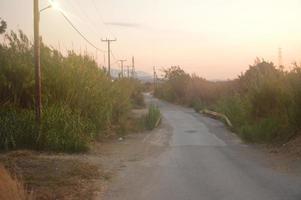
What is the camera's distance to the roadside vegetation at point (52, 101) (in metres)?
20.3

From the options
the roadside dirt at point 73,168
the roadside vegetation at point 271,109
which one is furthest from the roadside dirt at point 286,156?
the roadside dirt at point 73,168

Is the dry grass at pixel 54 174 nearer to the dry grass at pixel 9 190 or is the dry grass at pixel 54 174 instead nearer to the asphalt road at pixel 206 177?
the asphalt road at pixel 206 177

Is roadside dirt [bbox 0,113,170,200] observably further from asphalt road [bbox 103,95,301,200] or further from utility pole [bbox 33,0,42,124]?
utility pole [bbox 33,0,42,124]

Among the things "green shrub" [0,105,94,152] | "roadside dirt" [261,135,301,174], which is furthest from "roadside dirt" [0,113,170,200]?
"roadside dirt" [261,135,301,174]

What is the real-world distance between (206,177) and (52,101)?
10.9 metres

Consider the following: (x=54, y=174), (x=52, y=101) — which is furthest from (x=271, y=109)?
(x=54, y=174)

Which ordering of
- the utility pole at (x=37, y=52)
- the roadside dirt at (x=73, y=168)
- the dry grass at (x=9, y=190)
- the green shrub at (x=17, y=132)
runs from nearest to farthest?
the dry grass at (x=9, y=190)
the roadside dirt at (x=73, y=168)
the green shrub at (x=17, y=132)
the utility pole at (x=37, y=52)

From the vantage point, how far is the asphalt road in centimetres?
1239

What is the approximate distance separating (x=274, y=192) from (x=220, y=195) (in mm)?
1295

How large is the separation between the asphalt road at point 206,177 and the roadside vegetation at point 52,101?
12.3 ft

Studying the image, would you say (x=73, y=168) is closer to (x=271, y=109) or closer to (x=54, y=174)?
(x=54, y=174)

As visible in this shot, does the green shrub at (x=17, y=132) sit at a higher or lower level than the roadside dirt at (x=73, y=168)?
higher

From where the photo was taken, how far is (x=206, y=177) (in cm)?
1482

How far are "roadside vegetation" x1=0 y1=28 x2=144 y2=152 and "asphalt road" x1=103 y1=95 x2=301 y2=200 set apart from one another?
374 centimetres
